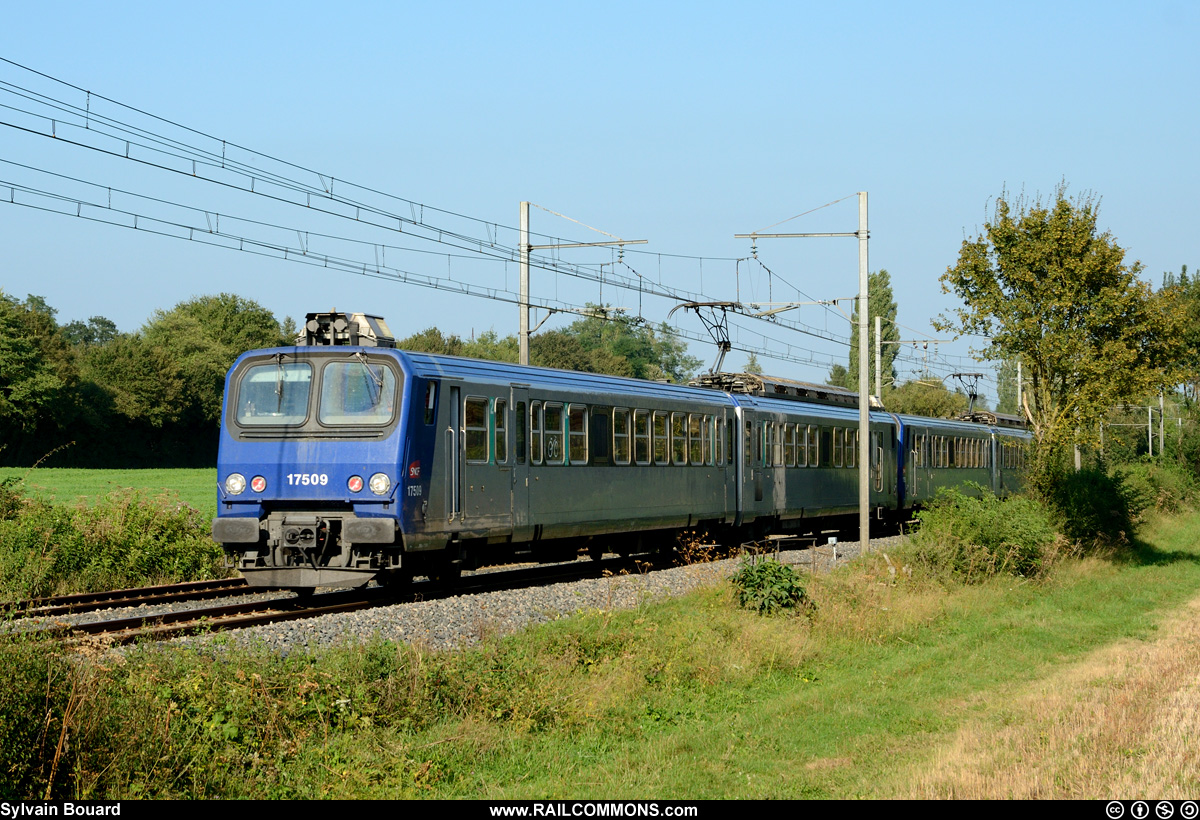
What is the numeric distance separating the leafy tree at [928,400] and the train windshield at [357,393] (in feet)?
189

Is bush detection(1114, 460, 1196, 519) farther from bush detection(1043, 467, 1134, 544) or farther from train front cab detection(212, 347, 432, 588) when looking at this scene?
train front cab detection(212, 347, 432, 588)

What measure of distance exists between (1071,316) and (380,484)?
14.3 metres

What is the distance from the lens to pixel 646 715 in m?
9.66

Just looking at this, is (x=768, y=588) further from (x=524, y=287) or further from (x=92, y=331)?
(x=92, y=331)

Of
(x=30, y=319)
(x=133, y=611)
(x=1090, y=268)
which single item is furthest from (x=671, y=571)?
(x=30, y=319)

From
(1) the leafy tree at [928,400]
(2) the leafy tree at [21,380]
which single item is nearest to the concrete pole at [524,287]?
(2) the leafy tree at [21,380]

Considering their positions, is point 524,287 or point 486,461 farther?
point 524,287

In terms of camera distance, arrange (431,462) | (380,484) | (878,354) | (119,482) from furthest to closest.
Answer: (119,482)
(878,354)
(431,462)
(380,484)

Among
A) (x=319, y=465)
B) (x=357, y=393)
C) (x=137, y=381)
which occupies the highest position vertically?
(x=137, y=381)

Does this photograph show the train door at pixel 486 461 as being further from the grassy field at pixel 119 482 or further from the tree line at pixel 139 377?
the tree line at pixel 139 377

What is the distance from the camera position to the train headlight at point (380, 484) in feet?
46.5

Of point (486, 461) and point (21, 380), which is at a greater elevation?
point (21, 380)
